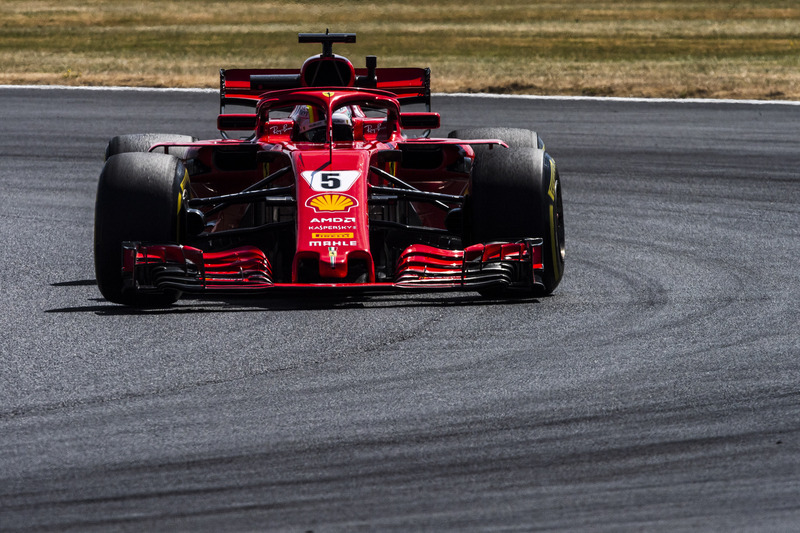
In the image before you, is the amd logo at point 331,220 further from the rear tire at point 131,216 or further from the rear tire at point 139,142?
the rear tire at point 139,142

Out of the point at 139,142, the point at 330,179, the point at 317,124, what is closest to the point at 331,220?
the point at 330,179

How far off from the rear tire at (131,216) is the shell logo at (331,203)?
0.83 m

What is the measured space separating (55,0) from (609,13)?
1837 cm

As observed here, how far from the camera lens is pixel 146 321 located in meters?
7.49

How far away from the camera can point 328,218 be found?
7777 mm

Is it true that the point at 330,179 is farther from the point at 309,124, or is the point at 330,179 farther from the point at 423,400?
the point at 423,400

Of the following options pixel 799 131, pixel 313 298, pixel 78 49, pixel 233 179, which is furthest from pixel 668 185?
pixel 78 49

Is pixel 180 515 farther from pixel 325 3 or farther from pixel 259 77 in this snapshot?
pixel 325 3

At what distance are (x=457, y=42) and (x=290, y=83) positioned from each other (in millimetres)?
21477

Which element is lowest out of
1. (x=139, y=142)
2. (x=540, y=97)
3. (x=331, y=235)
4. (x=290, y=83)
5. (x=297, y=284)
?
(x=297, y=284)

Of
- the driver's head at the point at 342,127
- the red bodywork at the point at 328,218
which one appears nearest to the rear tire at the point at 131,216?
the red bodywork at the point at 328,218

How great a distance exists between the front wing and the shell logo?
0.41 metres

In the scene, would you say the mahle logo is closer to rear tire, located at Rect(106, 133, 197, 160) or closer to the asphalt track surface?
the asphalt track surface

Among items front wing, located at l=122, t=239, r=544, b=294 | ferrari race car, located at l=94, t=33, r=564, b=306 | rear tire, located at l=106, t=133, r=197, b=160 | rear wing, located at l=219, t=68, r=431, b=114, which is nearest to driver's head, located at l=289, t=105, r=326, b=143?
ferrari race car, located at l=94, t=33, r=564, b=306
